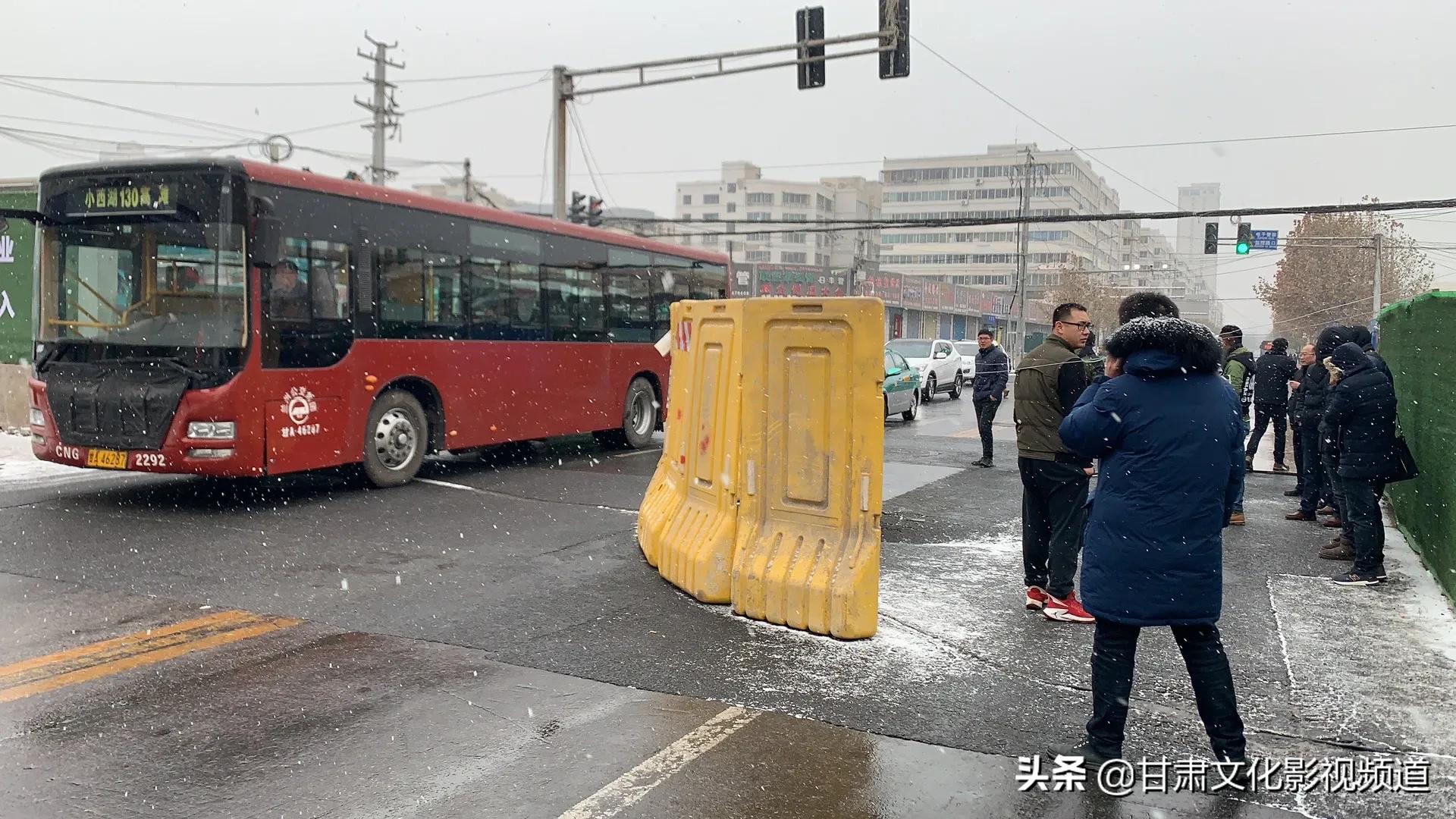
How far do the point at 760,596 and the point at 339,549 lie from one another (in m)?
3.67

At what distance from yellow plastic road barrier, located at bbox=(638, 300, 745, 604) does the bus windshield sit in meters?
4.35

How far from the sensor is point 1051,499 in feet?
21.3

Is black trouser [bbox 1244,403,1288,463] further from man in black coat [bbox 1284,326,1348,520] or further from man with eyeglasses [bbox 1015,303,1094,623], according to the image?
man with eyeglasses [bbox 1015,303,1094,623]

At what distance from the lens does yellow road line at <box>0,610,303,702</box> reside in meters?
4.86

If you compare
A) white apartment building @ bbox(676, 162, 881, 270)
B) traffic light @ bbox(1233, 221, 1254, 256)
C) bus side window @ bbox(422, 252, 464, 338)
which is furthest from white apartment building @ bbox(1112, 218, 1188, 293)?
bus side window @ bbox(422, 252, 464, 338)

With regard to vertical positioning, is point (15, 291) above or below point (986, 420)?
above

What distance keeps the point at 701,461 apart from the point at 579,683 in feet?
7.62

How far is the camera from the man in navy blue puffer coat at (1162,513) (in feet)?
13.0

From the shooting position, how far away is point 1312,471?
Answer: 993cm

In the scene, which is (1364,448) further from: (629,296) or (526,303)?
(629,296)

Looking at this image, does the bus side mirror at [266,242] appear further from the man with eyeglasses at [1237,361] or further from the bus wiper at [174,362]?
the man with eyeglasses at [1237,361]

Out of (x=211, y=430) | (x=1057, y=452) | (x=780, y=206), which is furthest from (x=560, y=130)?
(x=780, y=206)

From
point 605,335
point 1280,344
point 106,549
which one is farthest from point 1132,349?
point 605,335

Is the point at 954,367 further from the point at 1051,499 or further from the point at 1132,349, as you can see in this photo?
the point at 1132,349
